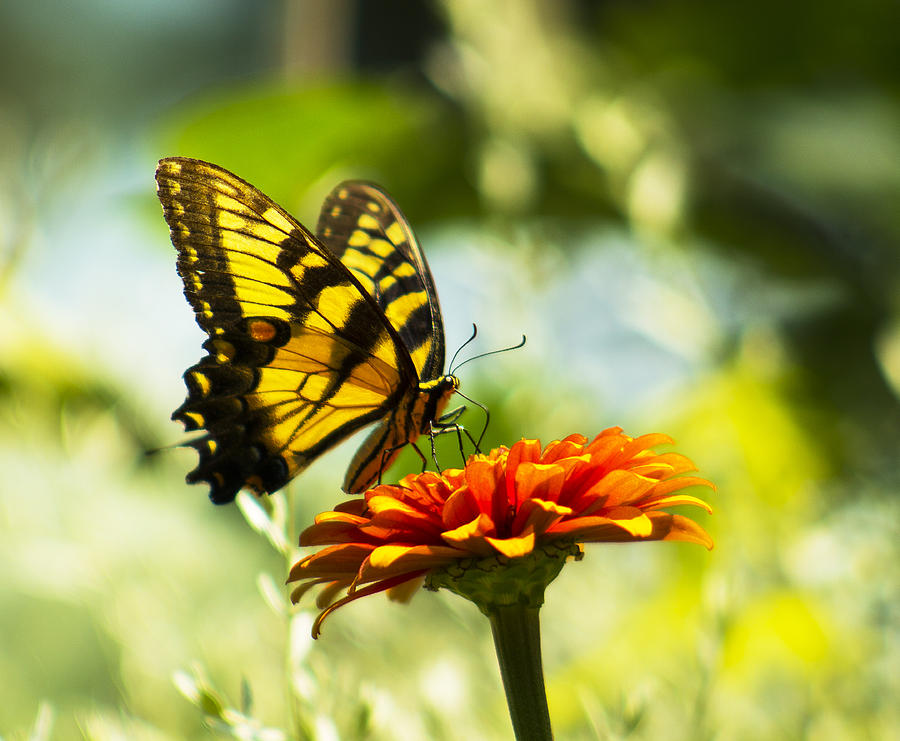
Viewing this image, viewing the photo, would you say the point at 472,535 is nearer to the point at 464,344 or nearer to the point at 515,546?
the point at 515,546

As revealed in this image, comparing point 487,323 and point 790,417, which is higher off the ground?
point 487,323

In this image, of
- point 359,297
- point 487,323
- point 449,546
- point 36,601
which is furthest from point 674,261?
point 36,601

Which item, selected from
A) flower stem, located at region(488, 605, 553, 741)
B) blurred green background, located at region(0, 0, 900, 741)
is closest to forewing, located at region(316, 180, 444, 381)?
blurred green background, located at region(0, 0, 900, 741)

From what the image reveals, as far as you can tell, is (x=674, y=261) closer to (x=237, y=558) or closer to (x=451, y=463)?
(x=451, y=463)

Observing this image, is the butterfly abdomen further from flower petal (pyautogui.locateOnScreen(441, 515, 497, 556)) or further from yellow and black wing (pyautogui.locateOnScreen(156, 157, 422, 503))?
flower petal (pyautogui.locateOnScreen(441, 515, 497, 556))

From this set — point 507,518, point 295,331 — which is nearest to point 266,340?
point 295,331

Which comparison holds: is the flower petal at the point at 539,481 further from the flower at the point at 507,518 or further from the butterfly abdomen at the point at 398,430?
the butterfly abdomen at the point at 398,430
